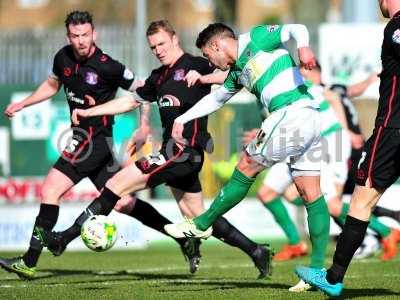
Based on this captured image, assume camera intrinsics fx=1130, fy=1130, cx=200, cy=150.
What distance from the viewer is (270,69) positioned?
29.3 feet

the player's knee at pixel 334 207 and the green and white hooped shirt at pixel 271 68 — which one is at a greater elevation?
the green and white hooped shirt at pixel 271 68

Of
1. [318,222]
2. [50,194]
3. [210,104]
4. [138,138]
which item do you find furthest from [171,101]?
[318,222]

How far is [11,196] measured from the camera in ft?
58.2

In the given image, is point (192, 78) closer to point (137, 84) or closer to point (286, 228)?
point (137, 84)

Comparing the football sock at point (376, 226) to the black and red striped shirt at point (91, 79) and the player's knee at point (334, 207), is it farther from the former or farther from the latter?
the black and red striped shirt at point (91, 79)

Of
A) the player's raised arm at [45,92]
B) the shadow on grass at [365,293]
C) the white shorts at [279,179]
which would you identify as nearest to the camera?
the shadow on grass at [365,293]

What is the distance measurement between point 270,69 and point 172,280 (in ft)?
8.26

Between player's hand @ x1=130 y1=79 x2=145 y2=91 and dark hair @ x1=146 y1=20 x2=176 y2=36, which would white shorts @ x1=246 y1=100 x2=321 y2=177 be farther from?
player's hand @ x1=130 y1=79 x2=145 y2=91

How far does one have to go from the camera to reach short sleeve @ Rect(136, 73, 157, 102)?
10.5 m

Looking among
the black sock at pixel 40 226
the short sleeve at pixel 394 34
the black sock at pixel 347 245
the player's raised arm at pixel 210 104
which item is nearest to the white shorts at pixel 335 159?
the black sock at pixel 40 226

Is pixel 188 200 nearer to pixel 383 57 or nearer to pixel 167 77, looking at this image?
pixel 167 77

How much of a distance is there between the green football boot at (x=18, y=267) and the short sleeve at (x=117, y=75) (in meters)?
1.96

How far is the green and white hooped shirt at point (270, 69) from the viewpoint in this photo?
892cm

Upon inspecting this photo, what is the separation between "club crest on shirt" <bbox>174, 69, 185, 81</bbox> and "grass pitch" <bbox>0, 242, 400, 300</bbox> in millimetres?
1855
